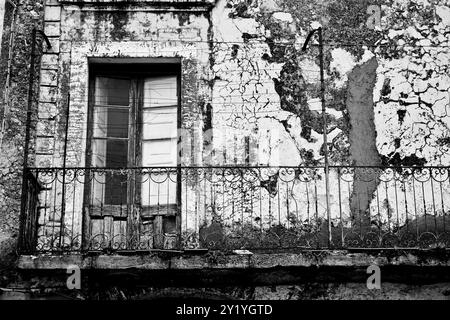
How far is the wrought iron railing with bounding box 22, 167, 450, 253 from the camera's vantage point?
32.0 ft

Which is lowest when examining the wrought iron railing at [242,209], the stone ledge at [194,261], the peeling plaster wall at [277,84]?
the stone ledge at [194,261]

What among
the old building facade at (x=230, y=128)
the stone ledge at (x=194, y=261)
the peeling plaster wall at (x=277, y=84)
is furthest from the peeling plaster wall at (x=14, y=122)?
the stone ledge at (x=194, y=261)

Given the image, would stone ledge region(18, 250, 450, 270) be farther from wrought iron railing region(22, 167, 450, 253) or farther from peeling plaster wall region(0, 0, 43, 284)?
peeling plaster wall region(0, 0, 43, 284)

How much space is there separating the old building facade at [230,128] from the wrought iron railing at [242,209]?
2 centimetres

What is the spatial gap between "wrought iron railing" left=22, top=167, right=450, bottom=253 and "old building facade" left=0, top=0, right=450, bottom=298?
0.06 ft

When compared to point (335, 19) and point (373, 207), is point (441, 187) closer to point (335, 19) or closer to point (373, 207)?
point (373, 207)

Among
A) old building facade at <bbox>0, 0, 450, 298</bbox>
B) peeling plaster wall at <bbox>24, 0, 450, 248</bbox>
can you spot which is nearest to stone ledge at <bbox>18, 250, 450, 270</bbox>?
old building facade at <bbox>0, 0, 450, 298</bbox>

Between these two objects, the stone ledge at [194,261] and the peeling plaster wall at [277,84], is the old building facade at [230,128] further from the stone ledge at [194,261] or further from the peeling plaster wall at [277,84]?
the stone ledge at [194,261]

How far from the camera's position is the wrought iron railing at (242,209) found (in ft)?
32.0

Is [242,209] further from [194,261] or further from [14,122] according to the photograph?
[14,122]

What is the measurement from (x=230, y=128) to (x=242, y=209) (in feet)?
3.27

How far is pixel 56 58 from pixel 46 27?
0.43 metres

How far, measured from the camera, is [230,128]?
33.4 ft

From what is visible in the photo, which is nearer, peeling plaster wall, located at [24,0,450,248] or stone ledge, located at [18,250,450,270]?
stone ledge, located at [18,250,450,270]
